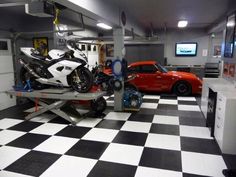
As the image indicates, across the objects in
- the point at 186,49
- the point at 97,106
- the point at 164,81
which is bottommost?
the point at 97,106

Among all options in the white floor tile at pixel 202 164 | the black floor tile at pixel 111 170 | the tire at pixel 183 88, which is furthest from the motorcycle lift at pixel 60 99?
the tire at pixel 183 88

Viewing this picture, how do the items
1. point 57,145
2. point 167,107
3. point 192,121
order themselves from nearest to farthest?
point 57,145 < point 192,121 < point 167,107

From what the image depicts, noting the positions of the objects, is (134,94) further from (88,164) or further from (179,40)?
(179,40)

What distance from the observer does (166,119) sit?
13.8ft

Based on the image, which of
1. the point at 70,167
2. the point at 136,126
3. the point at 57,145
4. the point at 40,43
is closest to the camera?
the point at 70,167

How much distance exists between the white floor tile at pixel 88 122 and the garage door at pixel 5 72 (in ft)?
8.39

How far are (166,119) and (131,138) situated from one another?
4.18 ft

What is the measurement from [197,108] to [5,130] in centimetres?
452

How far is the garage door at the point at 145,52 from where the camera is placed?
9.03 metres

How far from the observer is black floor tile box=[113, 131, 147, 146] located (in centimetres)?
311

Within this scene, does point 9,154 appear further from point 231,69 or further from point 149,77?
point 149,77

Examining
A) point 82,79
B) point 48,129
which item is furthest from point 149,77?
point 48,129

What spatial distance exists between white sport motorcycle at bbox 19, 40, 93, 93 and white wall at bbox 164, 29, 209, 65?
20.1 ft

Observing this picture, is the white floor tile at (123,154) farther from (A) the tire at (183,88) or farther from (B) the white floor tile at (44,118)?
(A) the tire at (183,88)
